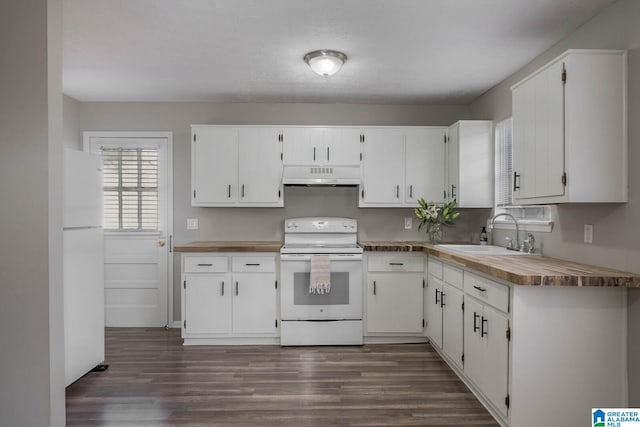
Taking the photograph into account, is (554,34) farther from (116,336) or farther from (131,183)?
(116,336)

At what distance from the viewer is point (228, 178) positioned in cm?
409

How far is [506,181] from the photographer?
12.0 feet

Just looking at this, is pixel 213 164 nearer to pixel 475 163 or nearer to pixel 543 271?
pixel 475 163

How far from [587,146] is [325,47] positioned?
1855mm

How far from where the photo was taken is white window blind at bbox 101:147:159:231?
4.41 m

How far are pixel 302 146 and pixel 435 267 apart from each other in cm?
180

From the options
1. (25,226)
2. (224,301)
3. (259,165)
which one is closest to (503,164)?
(259,165)

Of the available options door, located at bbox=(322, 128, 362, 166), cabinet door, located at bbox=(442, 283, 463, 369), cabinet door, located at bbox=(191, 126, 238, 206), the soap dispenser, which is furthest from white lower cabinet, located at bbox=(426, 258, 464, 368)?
cabinet door, located at bbox=(191, 126, 238, 206)

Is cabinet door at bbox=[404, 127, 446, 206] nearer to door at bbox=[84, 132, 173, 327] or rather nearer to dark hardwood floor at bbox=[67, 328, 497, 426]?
dark hardwood floor at bbox=[67, 328, 497, 426]

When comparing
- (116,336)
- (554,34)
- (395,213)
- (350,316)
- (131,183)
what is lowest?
(116,336)

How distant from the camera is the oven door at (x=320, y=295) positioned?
148 inches

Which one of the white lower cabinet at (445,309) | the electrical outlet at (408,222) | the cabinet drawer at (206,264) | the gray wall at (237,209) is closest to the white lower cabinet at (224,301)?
the cabinet drawer at (206,264)

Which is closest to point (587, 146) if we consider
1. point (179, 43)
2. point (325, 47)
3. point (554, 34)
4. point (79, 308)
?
point (554, 34)

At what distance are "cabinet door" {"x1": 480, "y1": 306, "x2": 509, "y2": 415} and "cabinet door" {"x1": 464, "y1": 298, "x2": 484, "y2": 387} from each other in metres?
0.07
